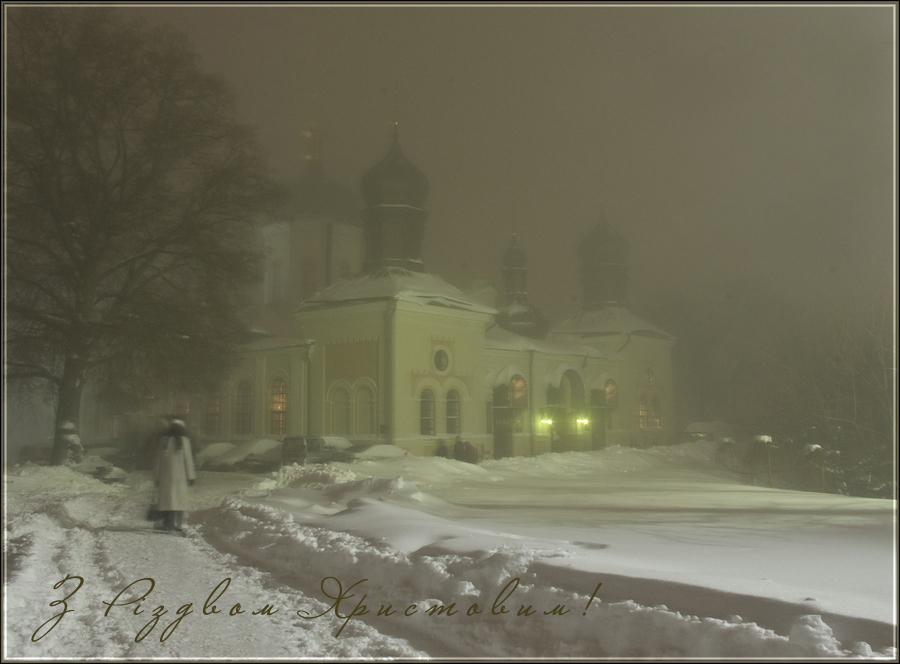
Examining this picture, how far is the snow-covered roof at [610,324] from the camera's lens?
60.3ft

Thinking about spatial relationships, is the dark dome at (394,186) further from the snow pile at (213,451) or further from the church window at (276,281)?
the snow pile at (213,451)

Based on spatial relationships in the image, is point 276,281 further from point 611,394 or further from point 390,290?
point 611,394

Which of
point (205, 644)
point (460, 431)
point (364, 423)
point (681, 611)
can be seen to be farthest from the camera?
point (460, 431)

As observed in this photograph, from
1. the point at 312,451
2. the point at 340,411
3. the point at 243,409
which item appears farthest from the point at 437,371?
the point at 243,409

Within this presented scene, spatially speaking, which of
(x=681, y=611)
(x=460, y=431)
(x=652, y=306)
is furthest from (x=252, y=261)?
(x=652, y=306)

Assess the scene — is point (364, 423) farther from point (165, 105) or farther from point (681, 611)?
point (681, 611)

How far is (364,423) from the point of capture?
43.1ft

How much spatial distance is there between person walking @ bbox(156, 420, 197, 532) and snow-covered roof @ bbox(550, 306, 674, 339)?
43.5 ft

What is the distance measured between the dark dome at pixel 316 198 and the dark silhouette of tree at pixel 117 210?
19.0 inches

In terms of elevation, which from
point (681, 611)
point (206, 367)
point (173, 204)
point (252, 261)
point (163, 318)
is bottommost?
point (681, 611)

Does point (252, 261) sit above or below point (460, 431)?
above

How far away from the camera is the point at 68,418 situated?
10648 mm

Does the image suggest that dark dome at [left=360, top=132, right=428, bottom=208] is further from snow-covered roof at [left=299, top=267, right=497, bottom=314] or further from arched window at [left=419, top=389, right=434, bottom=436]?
arched window at [left=419, top=389, right=434, bottom=436]

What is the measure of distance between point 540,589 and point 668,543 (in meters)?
1.85
